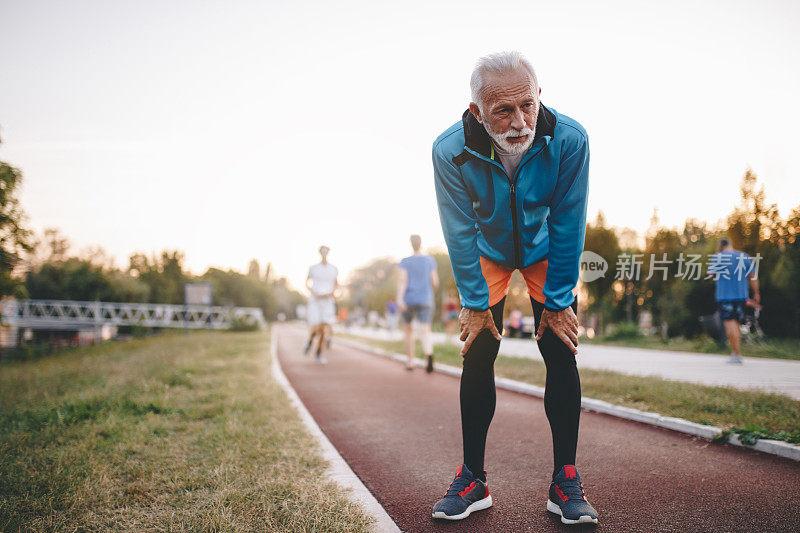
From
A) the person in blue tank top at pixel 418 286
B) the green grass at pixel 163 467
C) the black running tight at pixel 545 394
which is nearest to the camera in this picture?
the green grass at pixel 163 467

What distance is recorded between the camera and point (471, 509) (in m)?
2.28

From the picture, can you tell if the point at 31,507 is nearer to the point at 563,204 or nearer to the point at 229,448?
the point at 229,448

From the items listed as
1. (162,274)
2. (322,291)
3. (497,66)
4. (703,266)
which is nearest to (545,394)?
(497,66)

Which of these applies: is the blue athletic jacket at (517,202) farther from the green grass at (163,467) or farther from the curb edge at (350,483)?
the green grass at (163,467)

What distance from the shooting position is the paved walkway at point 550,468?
7.23 ft

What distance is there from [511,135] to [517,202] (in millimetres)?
311

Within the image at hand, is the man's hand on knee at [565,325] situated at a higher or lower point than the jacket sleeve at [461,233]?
lower

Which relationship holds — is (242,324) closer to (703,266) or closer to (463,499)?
(703,266)

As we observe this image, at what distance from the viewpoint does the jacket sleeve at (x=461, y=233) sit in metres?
2.27

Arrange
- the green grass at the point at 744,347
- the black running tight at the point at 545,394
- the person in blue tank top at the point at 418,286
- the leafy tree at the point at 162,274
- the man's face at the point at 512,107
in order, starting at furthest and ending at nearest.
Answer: the leafy tree at the point at 162,274 → the green grass at the point at 744,347 → the person in blue tank top at the point at 418,286 → the black running tight at the point at 545,394 → the man's face at the point at 512,107

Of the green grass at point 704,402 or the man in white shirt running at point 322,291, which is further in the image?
the man in white shirt running at point 322,291

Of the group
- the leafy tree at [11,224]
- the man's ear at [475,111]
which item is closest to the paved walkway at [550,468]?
the man's ear at [475,111]

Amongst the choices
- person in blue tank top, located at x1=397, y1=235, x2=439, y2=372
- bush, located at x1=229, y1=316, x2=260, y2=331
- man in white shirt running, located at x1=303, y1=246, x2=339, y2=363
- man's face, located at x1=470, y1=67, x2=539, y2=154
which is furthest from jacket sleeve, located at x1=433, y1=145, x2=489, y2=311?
bush, located at x1=229, y1=316, x2=260, y2=331

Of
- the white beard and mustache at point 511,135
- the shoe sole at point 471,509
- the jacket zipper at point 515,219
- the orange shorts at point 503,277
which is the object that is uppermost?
the white beard and mustache at point 511,135
